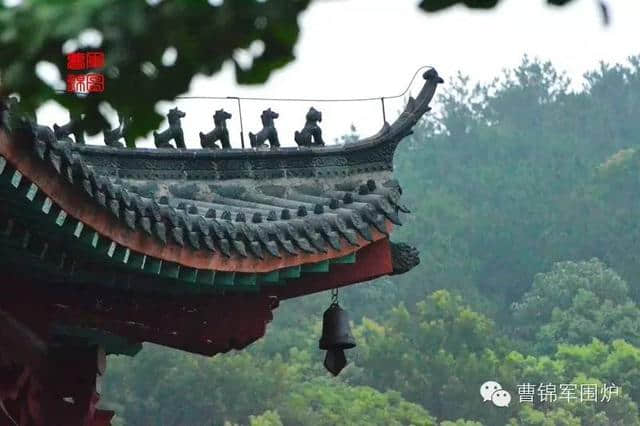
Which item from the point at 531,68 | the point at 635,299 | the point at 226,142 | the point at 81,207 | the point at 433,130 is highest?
the point at 531,68

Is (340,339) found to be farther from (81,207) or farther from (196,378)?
(196,378)

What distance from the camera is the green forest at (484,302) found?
42.3m

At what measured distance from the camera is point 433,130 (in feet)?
247

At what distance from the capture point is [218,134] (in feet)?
26.7

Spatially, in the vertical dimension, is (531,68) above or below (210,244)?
above

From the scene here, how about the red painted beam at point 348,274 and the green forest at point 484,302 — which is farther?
the green forest at point 484,302

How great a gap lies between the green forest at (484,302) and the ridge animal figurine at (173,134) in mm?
31287

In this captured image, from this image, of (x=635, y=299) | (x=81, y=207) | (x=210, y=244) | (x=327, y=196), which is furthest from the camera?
(x=635, y=299)

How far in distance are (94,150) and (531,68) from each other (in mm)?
73067

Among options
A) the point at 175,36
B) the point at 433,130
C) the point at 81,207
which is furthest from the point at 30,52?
the point at 433,130

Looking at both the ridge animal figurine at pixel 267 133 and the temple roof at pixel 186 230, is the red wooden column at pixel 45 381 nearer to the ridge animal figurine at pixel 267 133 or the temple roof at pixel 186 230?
the temple roof at pixel 186 230

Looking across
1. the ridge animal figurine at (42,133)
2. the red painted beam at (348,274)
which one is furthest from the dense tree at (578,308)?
the ridge animal figurine at (42,133)

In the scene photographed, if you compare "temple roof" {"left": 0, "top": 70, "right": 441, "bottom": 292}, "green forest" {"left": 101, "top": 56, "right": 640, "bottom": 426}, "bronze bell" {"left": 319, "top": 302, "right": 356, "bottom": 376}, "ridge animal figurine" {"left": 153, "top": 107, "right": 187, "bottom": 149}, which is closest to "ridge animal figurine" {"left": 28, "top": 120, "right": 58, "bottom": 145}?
"temple roof" {"left": 0, "top": 70, "right": 441, "bottom": 292}

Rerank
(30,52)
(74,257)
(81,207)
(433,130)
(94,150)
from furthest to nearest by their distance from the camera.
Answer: (433,130) < (94,150) < (74,257) < (81,207) < (30,52)
